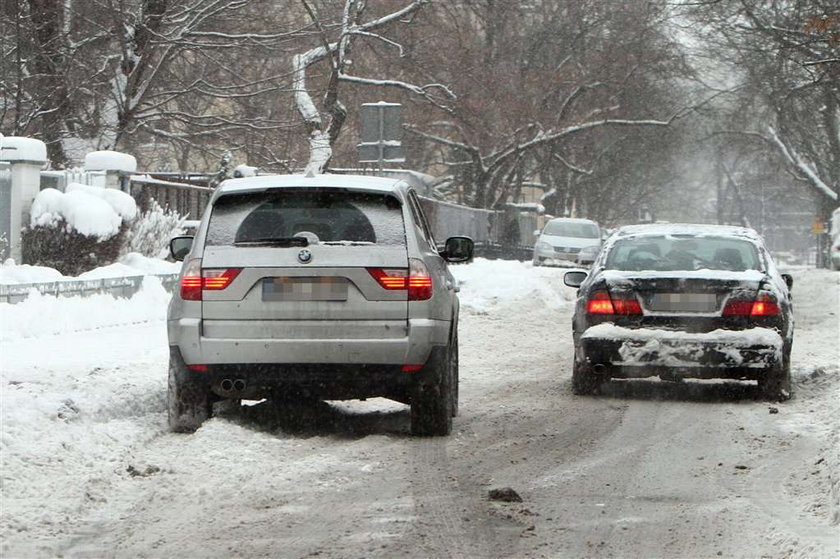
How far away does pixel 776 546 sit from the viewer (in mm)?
5941

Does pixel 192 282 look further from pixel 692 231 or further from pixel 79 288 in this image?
pixel 79 288

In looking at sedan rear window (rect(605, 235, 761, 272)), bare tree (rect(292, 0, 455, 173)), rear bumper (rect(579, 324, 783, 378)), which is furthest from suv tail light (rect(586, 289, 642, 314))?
bare tree (rect(292, 0, 455, 173))

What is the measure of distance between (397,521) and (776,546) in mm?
1622

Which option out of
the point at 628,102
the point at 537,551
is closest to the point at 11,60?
the point at 537,551

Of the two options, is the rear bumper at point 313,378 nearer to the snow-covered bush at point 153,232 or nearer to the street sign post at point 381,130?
the snow-covered bush at point 153,232

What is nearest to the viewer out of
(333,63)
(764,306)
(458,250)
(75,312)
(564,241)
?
(458,250)

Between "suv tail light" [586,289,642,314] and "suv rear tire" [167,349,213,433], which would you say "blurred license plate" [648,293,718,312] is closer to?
"suv tail light" [586,289,642,314]

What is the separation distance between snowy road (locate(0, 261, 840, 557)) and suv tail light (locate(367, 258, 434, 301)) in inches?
36.4

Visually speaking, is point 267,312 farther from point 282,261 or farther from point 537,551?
point 537,551

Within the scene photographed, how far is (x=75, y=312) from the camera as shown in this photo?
15.5 m

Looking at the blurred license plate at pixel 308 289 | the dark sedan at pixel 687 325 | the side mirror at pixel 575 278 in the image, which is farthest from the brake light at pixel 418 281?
the side mirror at pixel 575 278

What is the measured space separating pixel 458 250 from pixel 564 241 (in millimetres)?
31138

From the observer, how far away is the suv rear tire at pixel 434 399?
8562 mm

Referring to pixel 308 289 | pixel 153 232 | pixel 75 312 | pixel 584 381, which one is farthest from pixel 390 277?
pixel 153 232
